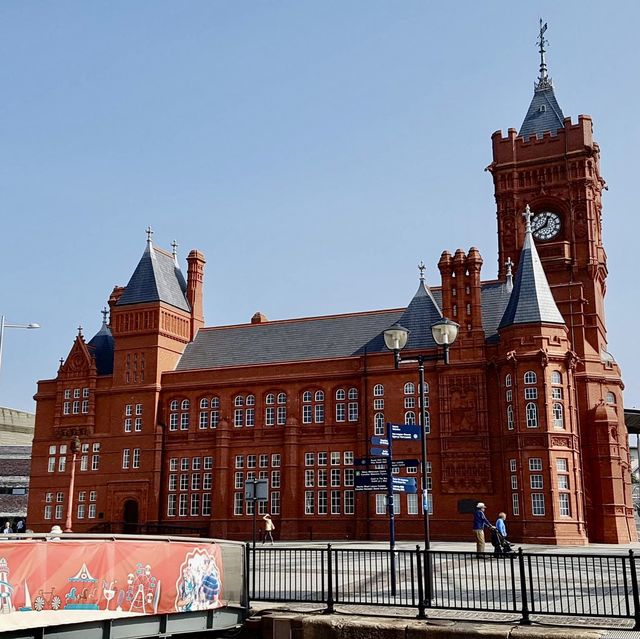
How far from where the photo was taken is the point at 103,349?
6462cm

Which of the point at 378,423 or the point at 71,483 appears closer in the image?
the point at 378,423

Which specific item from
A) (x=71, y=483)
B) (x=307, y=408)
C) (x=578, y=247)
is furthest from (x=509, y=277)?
(x=71, y=483)

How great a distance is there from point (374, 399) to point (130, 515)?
19474 millimetres

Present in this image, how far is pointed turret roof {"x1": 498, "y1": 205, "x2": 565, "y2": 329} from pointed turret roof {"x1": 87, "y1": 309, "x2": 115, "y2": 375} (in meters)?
30.4

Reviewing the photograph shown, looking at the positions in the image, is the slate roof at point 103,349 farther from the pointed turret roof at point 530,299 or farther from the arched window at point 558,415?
the arched window at point 558,415

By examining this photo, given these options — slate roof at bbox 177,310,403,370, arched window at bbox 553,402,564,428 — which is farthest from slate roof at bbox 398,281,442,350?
arched window at bbox 553,402,564,428

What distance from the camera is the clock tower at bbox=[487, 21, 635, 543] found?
5000 cm

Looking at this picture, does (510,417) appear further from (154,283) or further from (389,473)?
(154,283)

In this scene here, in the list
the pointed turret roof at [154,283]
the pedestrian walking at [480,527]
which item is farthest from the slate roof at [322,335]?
the pedestrian walking at [480,527]

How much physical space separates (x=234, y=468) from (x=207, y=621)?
39.9 metres

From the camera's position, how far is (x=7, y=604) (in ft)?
44.8

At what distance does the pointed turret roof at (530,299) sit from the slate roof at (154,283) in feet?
84.2

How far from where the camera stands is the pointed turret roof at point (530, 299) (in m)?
48.2

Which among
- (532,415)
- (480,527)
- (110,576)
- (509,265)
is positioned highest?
(509,265)
